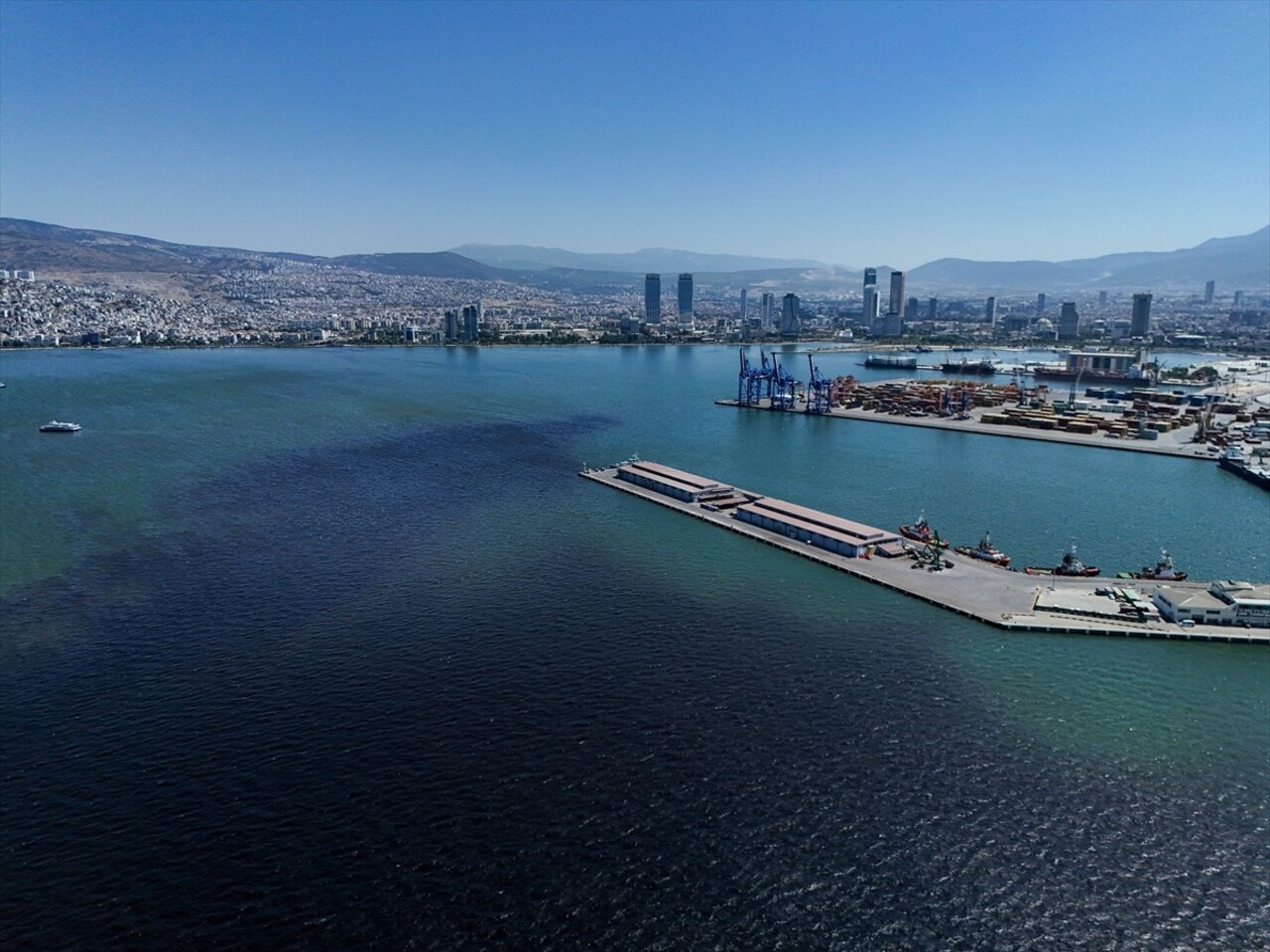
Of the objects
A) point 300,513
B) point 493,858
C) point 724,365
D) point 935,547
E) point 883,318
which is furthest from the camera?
point 883,318

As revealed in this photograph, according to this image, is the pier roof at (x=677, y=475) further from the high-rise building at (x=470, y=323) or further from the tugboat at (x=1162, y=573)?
the high-rise building at (x=470, y=323)

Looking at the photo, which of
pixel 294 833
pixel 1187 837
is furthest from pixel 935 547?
pixel 294 833

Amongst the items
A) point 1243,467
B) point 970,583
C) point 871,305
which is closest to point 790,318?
point 871,305

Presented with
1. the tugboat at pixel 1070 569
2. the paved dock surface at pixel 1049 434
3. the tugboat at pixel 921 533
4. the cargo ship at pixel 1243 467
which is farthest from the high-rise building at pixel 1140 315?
the tugboat at pixel 1070 569

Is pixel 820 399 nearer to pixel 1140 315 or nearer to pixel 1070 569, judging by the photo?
pixel 1070 569

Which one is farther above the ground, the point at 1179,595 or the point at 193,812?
the point at 1179,595

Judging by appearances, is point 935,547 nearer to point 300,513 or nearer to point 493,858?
point 493,858
